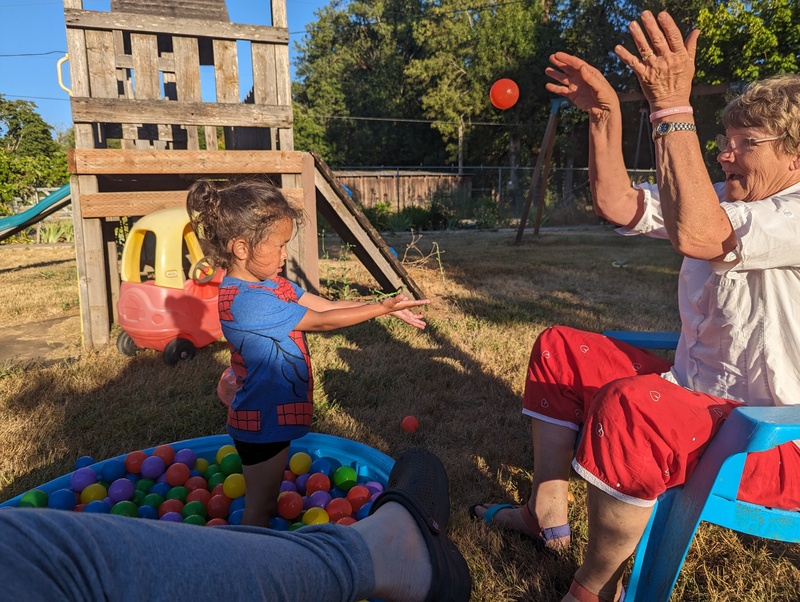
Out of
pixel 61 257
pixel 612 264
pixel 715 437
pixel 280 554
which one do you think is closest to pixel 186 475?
pixel 280 554

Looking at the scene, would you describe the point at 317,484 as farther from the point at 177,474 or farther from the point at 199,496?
the point at 177,474

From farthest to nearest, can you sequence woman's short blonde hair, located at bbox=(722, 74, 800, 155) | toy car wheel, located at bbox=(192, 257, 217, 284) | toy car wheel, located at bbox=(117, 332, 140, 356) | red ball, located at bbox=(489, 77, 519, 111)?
red ball, located at bbox=(489, 77, 519, 111)
toy car wheel, located at bbox=(117, 332, 140, 356)
toy car wheel, located at bbox=(192, 257, 217, 284)
woman's short blonde hair, located at bbox=(722, 74, 800, 155)

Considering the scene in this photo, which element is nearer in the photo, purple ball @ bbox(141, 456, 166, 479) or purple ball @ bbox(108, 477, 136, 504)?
purple ball @ bbox(108, 477, 136, 504)

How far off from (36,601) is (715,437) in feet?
5.20

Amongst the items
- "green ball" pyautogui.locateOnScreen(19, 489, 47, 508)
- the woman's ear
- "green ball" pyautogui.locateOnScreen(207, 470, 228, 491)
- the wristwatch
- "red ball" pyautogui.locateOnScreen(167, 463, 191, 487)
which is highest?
the wristwatch

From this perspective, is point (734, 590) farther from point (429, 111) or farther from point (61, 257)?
point (429, 111)

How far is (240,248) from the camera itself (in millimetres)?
2209

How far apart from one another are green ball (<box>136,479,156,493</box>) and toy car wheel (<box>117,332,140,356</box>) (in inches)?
79.8

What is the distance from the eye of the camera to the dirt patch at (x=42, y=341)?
4.46 m

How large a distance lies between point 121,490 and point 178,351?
1.73 metres

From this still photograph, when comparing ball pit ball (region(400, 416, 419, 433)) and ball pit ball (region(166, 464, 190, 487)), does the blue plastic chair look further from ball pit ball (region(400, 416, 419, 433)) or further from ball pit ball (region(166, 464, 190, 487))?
ball pit ball (region(166, 464, 190, 487))

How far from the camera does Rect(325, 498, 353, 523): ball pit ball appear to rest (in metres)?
2.39

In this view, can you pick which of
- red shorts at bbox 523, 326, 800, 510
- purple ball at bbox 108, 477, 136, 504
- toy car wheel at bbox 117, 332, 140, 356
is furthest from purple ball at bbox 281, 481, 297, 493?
toy car wheel at bbox 117, 332, 140, 356

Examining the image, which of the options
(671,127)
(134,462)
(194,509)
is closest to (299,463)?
(194,509)
